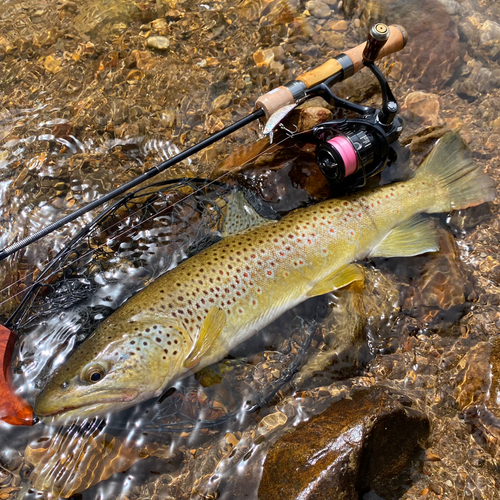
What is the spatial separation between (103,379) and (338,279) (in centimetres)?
202

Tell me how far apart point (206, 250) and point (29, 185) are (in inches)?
88.5

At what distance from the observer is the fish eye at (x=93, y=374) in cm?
277

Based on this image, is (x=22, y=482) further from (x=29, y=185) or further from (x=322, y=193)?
(x=322, y=193)

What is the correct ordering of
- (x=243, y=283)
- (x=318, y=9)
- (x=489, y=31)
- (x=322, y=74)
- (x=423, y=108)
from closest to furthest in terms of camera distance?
(x=243, y=283) → (x=322, y=74) → (x=423, y=108) → (x=489, y=31) → (x=318, y=9)

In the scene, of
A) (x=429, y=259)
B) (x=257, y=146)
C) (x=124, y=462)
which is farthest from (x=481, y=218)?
(x=124, y=462)

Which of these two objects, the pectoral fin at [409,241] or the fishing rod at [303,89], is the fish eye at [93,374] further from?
the pectoral fin at [409,241]

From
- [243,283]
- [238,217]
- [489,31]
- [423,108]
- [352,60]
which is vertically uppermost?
[352,60]

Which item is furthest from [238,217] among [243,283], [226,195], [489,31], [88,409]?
[489,31]

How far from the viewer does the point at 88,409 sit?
2.77 meters

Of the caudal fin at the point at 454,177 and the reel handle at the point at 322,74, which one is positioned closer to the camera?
the reel handle at the point at 322,74

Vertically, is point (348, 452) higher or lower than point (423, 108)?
lower

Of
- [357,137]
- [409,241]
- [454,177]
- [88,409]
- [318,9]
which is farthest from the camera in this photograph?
[318,9]

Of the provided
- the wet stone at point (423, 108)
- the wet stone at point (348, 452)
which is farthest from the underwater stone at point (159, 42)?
the wet stone at point (348, 452)

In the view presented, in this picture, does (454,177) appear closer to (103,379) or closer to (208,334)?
(208,334)
